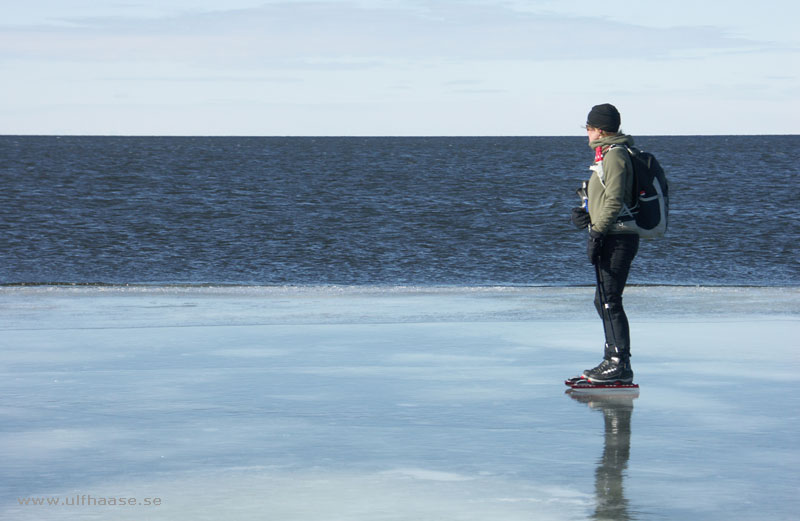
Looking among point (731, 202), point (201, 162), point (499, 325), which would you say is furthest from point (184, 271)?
point (201, 162)

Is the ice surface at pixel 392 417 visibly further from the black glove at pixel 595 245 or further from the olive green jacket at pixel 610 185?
the olive green jacket at pixel 610 185

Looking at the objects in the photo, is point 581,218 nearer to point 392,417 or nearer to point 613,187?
point 613,187

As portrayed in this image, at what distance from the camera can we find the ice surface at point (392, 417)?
465 cm

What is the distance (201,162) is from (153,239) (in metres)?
56.2

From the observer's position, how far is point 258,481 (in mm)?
4914

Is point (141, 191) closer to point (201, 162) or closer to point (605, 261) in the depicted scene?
point (201, 162)

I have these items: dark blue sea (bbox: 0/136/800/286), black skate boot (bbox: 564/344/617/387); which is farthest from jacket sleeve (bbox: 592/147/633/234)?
dark blue sea (bbox: 0/136/800/286)

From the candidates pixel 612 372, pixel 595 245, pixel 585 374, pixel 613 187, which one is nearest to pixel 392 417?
pixel 585 374

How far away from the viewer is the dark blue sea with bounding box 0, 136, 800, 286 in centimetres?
2500
